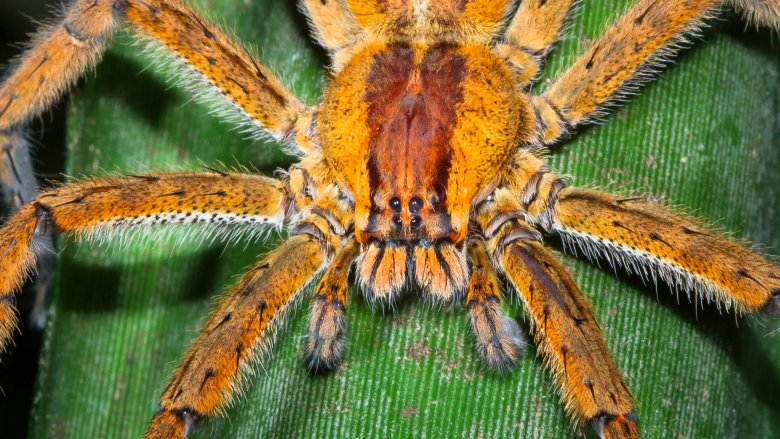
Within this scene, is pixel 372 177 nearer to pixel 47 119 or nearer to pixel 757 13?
pixel 757 13

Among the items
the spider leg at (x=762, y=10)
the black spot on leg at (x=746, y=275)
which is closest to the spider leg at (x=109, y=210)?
the black spot on leg at (x=746, y=275)

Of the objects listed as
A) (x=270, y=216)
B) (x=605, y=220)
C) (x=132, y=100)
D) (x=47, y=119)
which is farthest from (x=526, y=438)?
(x=47, y=119)

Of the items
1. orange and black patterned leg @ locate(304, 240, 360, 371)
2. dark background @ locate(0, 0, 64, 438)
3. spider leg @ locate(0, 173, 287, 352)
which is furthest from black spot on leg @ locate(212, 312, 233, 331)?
dark background @ locate(0, 0, 64, 438)

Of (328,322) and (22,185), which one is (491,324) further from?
(22,185)

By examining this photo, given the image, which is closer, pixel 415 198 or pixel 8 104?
pixel 415 198

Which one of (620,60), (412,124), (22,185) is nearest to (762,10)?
(620,60)

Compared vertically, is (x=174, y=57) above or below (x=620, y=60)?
below

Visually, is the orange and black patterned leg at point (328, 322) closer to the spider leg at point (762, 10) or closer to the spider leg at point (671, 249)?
the spider leg at point (671, 249)

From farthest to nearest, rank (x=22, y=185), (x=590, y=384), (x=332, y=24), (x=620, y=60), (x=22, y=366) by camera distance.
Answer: (x=22, y=366) → (x=22, y=185) → (x=332, y=24) → (x=620, y=60) → (x=590, y=384)
